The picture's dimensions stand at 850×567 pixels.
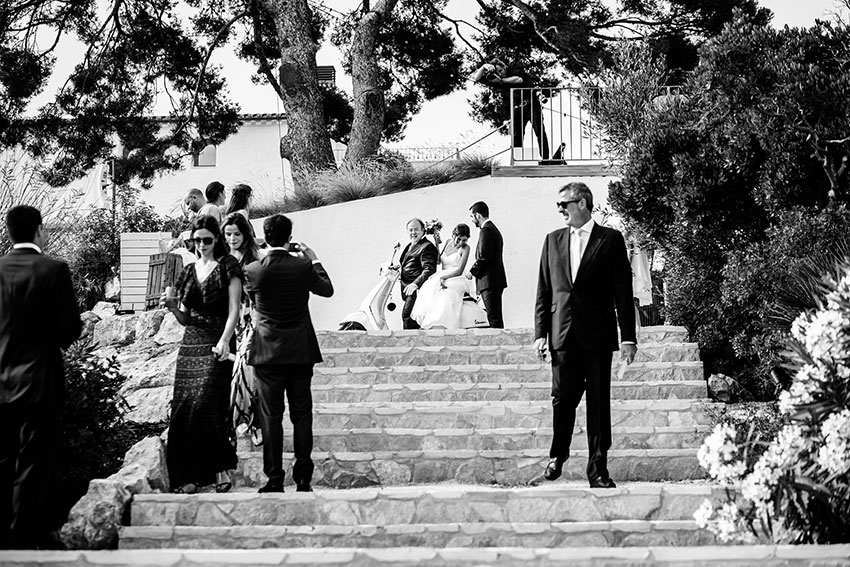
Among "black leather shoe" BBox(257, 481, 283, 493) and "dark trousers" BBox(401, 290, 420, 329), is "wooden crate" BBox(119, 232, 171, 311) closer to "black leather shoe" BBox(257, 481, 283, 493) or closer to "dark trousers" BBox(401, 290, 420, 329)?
"dark trousers" BBox(401, 290, 420, 329)

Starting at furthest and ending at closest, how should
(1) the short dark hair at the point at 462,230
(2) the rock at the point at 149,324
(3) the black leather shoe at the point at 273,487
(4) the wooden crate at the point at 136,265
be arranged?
(4) the wooden crate at the point at 136,265, (2) the rock at the point at 149,324, (1) the short dark hair at the point at 462,230, (3) the black leather shoe at the point at 273,487

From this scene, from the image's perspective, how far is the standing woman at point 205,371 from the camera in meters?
7.75

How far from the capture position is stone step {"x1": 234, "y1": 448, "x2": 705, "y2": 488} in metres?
8.16

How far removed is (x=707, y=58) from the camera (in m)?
11.2

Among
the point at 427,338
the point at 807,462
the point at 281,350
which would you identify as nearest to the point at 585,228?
the point at 281,350

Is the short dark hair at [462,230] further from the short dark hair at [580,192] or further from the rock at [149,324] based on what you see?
the short dark hair at [580,192]

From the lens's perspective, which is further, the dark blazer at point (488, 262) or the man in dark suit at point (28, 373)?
the dark blazer at point (488, 262)

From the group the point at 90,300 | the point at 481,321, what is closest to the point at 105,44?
the point at 90,300

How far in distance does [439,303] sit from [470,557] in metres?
7.62

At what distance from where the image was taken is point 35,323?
20.5 ft

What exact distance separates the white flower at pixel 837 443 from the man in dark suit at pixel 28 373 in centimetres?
370

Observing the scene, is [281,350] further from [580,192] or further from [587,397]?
[580,192]

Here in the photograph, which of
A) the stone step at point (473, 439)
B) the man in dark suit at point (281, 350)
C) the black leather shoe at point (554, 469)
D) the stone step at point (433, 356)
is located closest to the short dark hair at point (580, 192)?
the black leather shoe at point (554, 469)

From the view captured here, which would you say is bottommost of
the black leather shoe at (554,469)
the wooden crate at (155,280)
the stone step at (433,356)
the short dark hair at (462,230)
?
the black leather shoe at (554,469)
